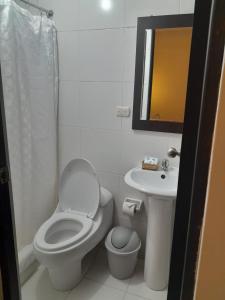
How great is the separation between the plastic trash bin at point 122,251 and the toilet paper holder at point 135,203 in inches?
7.8

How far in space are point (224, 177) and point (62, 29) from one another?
1.76 metres

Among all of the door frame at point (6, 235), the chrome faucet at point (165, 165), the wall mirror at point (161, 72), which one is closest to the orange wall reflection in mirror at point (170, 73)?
the wall mirror at point (161, 72)

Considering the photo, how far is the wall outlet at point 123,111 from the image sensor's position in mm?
1735

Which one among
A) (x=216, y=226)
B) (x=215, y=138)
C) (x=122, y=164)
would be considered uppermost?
(x=215, y=138)

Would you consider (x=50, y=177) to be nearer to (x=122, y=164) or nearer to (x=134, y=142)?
(x=122, y=164)

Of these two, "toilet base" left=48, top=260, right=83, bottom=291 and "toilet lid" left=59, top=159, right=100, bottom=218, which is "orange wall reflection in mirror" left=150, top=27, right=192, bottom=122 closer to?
"toilet lid" left=59, top=159, right=100, bottom=218

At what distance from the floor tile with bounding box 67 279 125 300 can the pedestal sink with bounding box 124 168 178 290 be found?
0.84ft

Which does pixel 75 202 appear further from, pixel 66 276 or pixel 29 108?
pixel 29 108

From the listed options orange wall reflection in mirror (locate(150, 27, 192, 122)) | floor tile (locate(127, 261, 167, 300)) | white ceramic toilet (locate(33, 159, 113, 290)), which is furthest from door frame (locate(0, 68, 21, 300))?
orange wall reflection in mirror (locate(150, 27, 192, 122))

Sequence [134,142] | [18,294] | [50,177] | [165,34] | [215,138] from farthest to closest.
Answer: [50,177] → [134,142] → [165,34] → [18,294] → [215,138]

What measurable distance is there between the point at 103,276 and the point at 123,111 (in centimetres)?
126

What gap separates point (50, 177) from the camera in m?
1.97

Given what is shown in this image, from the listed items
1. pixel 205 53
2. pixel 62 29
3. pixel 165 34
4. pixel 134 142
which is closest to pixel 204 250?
pixel 205 53

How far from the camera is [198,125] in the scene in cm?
51
